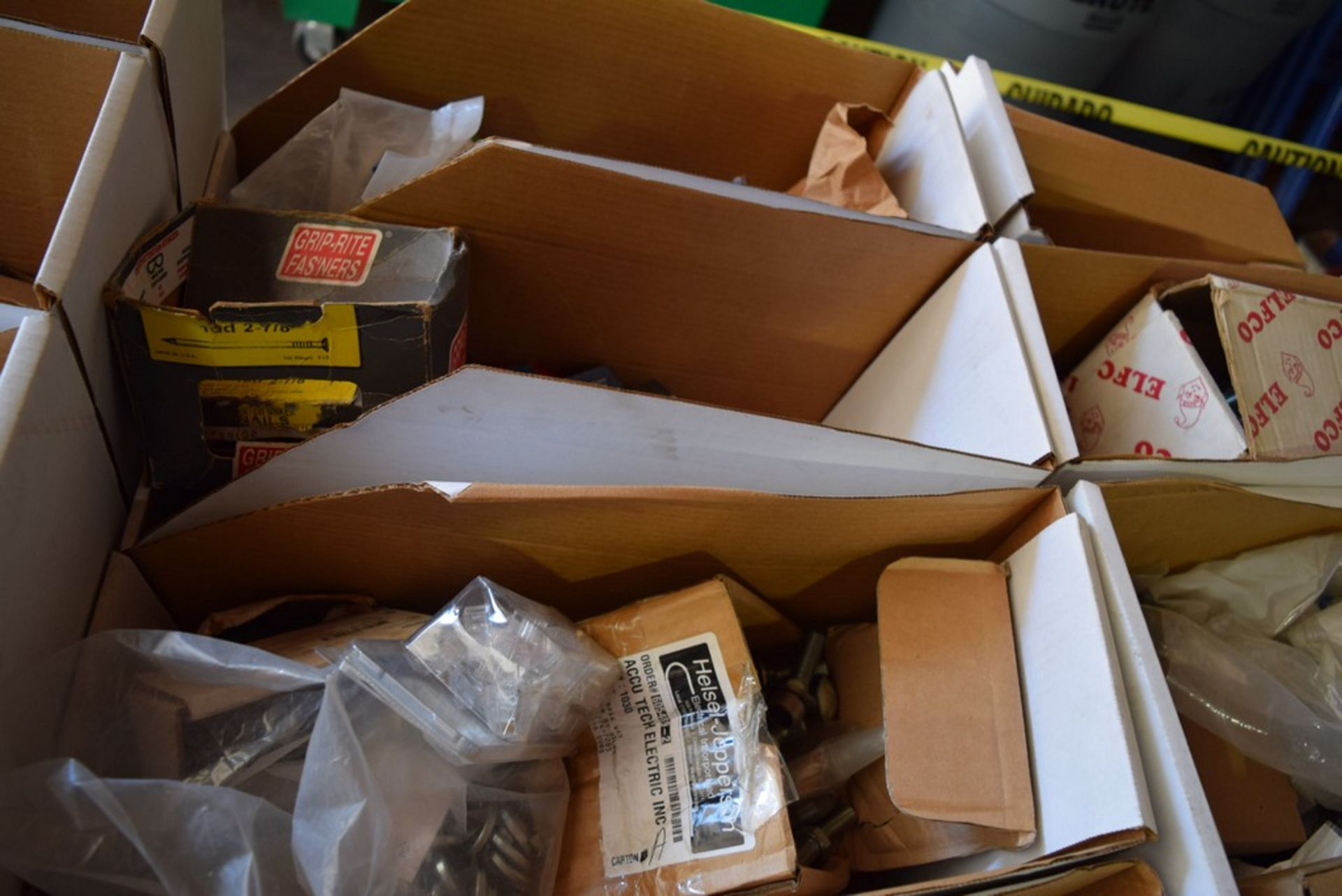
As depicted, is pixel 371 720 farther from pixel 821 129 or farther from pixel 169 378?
pixel 821 129

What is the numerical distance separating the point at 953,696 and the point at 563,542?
12.6 inches

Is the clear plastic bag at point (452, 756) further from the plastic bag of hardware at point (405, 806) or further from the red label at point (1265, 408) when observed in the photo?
the red label at point (1265, 408)

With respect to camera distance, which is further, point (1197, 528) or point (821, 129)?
point (821, 129)

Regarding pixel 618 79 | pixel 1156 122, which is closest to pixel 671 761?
pixel 618 79

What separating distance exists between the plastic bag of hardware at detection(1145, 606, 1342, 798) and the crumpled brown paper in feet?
1.63

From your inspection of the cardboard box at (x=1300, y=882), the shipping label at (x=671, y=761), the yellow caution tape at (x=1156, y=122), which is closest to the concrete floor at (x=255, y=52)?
the yellow caution tape at (x=1156, y=122)

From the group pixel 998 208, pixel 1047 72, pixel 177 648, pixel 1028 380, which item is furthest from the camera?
pixel 1047 72

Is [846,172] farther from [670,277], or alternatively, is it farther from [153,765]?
[153,765]

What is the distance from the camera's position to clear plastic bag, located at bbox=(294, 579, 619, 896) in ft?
1.88

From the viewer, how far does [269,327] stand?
647mm

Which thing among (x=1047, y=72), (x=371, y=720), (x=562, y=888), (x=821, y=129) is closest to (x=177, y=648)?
(x=371, y=720)

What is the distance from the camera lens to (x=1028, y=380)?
30.5 inches

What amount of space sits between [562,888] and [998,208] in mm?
751

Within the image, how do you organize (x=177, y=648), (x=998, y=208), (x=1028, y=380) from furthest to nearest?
(x=998, y=208), (x=1028, y=380), (x=177, y=648)
